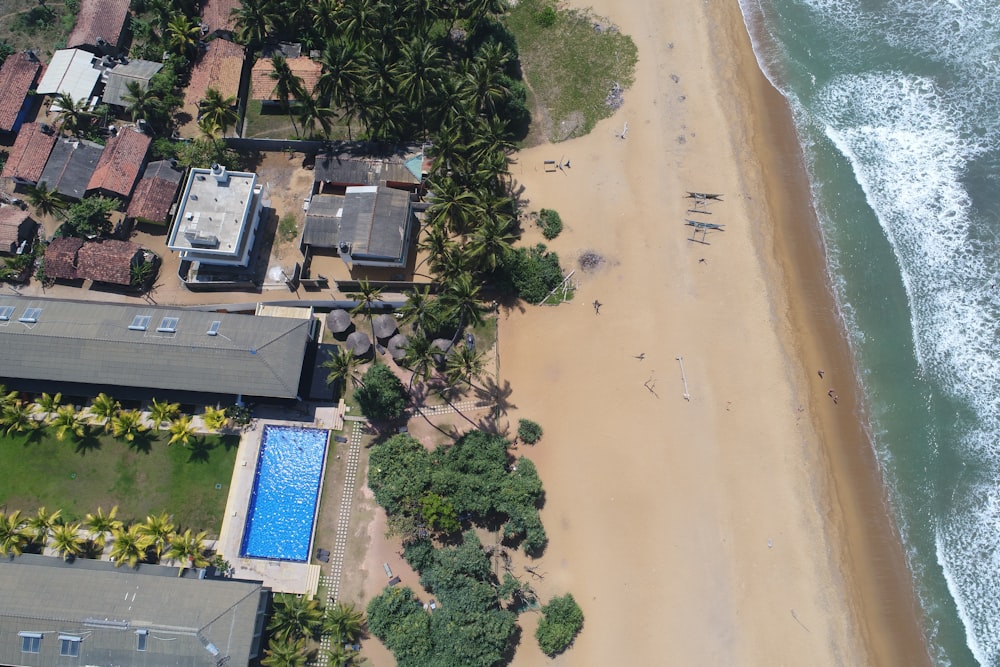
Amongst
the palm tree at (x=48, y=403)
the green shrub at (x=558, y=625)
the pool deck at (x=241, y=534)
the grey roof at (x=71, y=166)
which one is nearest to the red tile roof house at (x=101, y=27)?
the grey roof at (x=71, y=166)

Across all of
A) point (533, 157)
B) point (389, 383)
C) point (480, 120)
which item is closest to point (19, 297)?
point (389, 383)

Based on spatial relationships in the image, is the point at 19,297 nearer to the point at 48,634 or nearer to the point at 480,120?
the point at 48,634

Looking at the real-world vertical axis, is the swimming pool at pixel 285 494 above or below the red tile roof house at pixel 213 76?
below

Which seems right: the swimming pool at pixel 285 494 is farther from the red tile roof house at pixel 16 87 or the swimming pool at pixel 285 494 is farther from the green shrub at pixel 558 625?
the red tile roof house at pixel 16 87

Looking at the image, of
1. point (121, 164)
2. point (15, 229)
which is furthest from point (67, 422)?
point (121, 164)

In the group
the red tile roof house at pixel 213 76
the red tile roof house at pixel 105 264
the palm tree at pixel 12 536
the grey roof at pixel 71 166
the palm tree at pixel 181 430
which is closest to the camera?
the palm tree at pixel 12 536

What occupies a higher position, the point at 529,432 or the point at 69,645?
the point at 529,432

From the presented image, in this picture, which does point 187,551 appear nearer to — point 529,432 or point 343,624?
point 343,624
